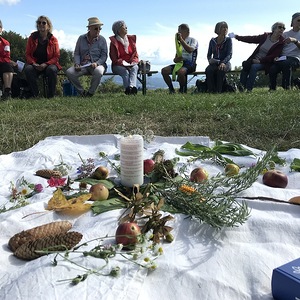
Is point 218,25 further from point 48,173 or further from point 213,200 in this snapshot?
point 213,200

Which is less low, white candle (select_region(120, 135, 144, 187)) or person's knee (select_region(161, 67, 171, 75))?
person's knee (select_region(161, 67, 171, 75))

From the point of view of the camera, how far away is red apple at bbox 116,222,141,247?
4.69ft

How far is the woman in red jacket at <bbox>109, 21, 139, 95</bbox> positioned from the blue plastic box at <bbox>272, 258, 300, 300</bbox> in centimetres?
666

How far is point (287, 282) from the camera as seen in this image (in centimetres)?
115

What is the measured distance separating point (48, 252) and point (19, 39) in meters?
14.2

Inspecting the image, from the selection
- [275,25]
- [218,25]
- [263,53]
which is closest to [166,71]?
[218,25]

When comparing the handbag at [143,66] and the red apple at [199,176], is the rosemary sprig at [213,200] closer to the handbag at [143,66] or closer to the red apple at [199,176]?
the red apple at [199,176]

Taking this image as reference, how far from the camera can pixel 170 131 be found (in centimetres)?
373

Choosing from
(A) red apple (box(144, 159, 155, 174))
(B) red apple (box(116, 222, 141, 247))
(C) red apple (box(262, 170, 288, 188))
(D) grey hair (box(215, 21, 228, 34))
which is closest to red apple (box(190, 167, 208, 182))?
(A) red apple (box(144, 159, 155, 174))

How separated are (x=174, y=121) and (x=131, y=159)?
218cm

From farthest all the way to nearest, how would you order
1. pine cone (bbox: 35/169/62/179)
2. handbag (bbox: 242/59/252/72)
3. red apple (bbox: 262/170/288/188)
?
handbag (bbox: 242/59/252/72) < pine cone (bbox: 35/169/62/179) < red apple (bbox: 262/170/288/188)

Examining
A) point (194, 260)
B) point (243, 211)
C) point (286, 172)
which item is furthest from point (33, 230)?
point (286, 172)

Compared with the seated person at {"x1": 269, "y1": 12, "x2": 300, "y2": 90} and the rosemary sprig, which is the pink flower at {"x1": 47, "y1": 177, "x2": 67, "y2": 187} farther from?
the seated person at {"x1": 269, "y1": 12, "x2": 300, "y2": 90}

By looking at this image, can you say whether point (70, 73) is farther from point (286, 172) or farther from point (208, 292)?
point (208, 292)
